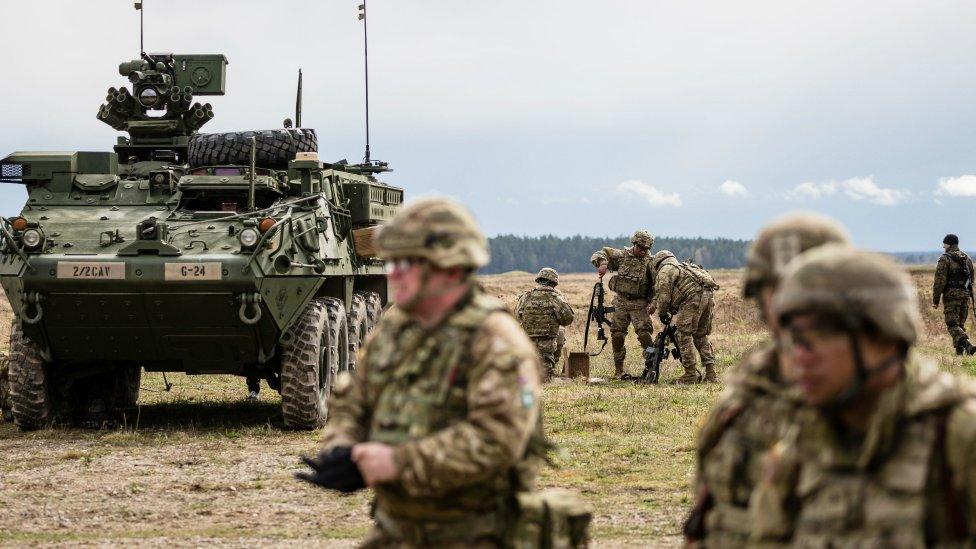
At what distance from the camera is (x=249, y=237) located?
1258 centimetres

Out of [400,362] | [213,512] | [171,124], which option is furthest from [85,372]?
[400,362]

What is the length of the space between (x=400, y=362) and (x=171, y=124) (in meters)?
12.8

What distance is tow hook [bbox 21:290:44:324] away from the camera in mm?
12461

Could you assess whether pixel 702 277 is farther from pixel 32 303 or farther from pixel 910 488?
pixel 910 488

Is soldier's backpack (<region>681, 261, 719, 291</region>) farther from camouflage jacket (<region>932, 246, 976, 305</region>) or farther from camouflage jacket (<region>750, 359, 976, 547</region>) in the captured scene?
camouflage jacket (<region>750, 359, 976, 547</region>)

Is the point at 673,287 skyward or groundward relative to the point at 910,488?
groundward

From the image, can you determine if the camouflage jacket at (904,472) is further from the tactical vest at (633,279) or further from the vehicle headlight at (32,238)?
the tactical vest at (633,279)

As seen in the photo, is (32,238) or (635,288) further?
(635,288)

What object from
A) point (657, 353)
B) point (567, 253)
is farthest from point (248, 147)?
point (567, 253)

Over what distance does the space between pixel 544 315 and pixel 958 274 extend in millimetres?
7110

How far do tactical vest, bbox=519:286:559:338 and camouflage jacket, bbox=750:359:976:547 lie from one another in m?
15.9

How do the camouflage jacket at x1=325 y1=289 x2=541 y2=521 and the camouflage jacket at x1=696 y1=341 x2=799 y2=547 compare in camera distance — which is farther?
the camouflage jacket at x1=325 y1=289 x2=541 y2=521

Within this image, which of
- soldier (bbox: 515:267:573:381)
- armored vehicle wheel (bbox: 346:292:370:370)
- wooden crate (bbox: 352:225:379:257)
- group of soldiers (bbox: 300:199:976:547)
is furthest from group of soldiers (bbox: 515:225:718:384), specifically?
group of soldiers (bbox: 300:199:976:547)

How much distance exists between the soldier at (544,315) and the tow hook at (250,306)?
691 cm
